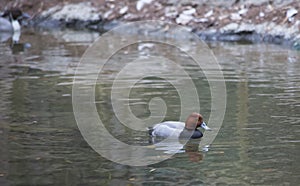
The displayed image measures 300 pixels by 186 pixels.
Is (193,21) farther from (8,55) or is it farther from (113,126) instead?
(113,126)

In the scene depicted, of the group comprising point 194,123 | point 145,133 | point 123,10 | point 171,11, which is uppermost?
point 123,10

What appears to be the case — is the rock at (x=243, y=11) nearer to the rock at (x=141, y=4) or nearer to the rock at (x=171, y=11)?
the rock at (x=171, y=11)

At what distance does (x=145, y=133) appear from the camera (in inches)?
354

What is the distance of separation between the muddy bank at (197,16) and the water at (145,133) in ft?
16.5

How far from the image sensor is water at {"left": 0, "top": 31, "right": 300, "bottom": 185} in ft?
23.0

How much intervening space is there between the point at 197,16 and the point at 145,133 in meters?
14.8

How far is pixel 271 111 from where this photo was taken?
32.9 ft

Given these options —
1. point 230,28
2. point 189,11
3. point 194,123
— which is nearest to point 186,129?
point 194,123

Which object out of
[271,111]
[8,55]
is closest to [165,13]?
[8,55]

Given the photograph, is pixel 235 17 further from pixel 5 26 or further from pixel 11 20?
pixel 11 20

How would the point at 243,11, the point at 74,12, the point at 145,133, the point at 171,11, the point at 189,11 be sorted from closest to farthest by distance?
1. the point at 145,133
2. the point at 243,11
3. the point at 189,11
4. the point at 171,11
5. the point at 74,12

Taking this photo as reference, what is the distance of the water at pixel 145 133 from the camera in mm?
6996

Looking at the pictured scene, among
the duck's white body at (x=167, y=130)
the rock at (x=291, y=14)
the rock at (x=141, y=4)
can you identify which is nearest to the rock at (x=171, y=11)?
the rock at (x=141, y=4)

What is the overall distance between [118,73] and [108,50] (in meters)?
4.48
